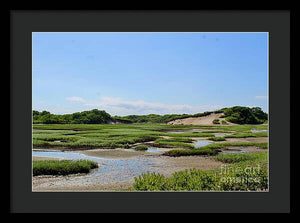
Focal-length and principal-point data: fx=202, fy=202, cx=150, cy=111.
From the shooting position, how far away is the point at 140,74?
7.76 ft

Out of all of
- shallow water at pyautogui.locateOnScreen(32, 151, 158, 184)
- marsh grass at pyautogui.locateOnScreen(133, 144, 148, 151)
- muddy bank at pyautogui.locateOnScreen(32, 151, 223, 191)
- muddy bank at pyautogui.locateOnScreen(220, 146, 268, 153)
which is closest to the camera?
muddy bank at pyautogui.locateOnScreen(32, 151, 223, 191)

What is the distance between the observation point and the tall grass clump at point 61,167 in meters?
2.16

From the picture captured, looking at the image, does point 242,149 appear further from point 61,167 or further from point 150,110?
Result: point 61,167

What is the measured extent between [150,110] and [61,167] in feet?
3.99

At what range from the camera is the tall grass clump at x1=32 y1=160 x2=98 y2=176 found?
2.16m

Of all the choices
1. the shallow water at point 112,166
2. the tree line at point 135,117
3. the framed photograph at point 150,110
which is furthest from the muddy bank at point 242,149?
the shallow water at point 112,166

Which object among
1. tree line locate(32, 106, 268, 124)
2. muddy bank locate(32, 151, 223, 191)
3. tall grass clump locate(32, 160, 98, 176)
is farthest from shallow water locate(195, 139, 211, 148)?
tall grass clump locate(32, 160, 98, 176)

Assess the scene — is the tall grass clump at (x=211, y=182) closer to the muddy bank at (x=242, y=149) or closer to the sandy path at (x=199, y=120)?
the muddy bank at (x=242, y=149)

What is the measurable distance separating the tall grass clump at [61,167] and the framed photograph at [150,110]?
0.04ft

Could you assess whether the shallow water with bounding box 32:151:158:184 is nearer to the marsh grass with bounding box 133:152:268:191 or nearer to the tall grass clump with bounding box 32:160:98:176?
the tall grass clump with bounding box 32:160:98:176

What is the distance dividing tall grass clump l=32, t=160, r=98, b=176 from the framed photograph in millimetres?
12

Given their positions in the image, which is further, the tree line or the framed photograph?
the tree line

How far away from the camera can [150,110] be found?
97.6 inches
